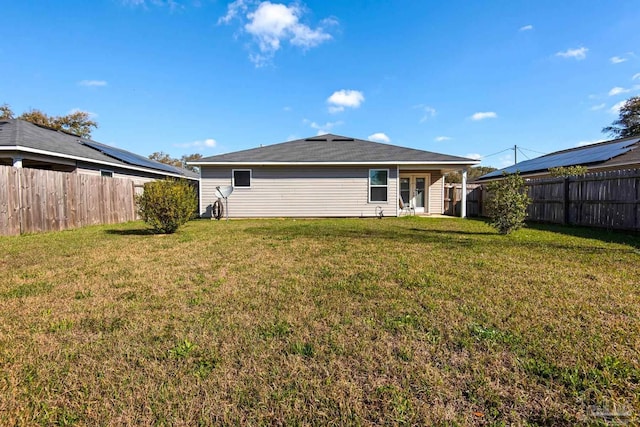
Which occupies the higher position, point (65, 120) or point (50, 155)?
point (65, 120)

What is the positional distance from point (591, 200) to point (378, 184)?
7.34 m

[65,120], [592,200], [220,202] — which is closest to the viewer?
[592,200]

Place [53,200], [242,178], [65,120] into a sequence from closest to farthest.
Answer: [53,200] → [242,178] → [65,120]

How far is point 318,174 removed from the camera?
13.7 meters

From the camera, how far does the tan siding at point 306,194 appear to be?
44.5 ft

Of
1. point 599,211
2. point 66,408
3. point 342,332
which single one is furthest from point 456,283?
point 599,211

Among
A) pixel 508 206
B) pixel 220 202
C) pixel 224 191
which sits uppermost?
pixel 224 191

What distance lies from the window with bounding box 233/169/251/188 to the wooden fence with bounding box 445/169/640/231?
38.8 ft

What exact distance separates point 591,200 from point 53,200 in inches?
648

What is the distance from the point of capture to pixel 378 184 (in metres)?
13.7

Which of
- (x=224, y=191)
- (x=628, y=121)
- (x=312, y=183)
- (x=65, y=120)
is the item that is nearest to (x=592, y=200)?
(x=312, y=183)

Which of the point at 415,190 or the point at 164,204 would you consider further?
the point at 415,190

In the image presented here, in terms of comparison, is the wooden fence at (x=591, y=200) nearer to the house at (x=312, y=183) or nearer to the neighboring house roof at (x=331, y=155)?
the house at (x=312, y=183)

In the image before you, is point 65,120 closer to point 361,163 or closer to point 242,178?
point 242,178
